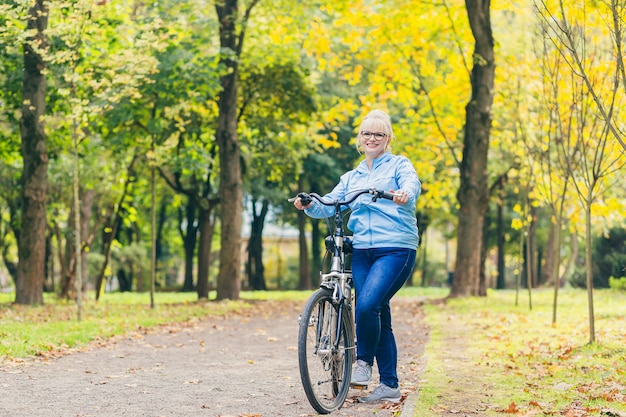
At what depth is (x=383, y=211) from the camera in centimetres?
657

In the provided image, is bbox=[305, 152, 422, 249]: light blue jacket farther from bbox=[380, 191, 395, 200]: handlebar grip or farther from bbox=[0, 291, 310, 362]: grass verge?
bbox=[0, 291, 310, 362]: grass verge

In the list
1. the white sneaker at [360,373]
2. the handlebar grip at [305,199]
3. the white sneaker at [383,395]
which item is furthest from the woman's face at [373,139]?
the white sneaker at [383,395]

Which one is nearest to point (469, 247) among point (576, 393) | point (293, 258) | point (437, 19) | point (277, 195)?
point (437, 19)

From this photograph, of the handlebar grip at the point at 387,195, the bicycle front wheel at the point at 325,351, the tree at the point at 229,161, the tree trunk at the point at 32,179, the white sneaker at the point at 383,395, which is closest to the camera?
the bicycle front wheel at the point at 325,351

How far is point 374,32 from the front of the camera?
69.7 feet

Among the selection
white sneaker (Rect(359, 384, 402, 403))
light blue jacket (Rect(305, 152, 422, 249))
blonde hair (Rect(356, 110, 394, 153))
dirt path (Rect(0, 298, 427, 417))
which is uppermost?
blonde hair (Rect(356, 110, 394, 153))

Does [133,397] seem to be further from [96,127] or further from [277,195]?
[277,195]

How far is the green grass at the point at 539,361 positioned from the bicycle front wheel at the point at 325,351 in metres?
0.61

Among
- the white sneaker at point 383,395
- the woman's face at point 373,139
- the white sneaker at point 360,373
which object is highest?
the woman's face at point 373,139

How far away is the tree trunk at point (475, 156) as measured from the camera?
19.4m

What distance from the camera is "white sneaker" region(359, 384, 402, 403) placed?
681 cm

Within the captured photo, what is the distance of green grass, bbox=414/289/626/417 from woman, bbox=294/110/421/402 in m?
0.48

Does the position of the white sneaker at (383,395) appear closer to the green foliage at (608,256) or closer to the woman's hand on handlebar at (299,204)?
the woman's hand on handlebar at (299,204)

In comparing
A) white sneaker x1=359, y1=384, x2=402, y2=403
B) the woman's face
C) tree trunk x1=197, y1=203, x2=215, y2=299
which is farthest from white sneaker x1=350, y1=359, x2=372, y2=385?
tree trunk x1=197, y1=203, x2=215, y2=299
